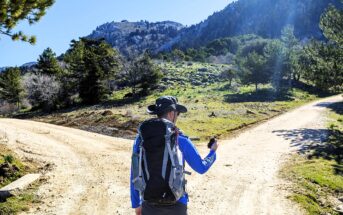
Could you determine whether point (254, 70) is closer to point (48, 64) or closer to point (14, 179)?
point (48, 64)

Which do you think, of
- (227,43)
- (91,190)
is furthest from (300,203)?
(227,43)

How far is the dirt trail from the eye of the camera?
1041cm

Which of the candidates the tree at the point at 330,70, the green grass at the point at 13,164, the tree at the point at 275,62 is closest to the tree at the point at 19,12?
the green grass at the point at 13,164

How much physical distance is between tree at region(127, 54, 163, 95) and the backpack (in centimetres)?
5111

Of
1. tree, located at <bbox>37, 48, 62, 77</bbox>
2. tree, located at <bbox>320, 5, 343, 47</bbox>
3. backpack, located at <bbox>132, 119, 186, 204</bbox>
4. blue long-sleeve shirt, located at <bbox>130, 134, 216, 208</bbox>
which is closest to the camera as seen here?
backpack, located at <bbox>132, 119, 186, 204</bbox>

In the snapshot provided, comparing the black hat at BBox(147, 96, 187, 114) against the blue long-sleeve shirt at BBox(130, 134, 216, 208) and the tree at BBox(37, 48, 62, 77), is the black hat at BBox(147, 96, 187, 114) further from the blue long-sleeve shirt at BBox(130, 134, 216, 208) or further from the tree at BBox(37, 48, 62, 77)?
the tree at BBox(37, 48, 62, 77)

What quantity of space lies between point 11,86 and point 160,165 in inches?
2701

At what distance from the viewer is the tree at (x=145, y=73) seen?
55.5m

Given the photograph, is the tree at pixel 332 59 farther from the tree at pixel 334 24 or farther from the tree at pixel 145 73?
the tree at pixel 145 73

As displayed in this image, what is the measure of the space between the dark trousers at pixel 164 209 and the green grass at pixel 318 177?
6.62m

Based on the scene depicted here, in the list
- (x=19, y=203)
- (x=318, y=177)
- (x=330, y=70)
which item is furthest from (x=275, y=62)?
(x=19, y=203)

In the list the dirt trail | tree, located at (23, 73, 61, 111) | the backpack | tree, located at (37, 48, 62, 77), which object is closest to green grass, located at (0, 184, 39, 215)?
the dirt trail

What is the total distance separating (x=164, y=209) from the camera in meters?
4.60

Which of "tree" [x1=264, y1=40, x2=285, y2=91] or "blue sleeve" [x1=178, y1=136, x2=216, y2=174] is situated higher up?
"tree" [x1=264, y1=40, x2=285, y2=91]
